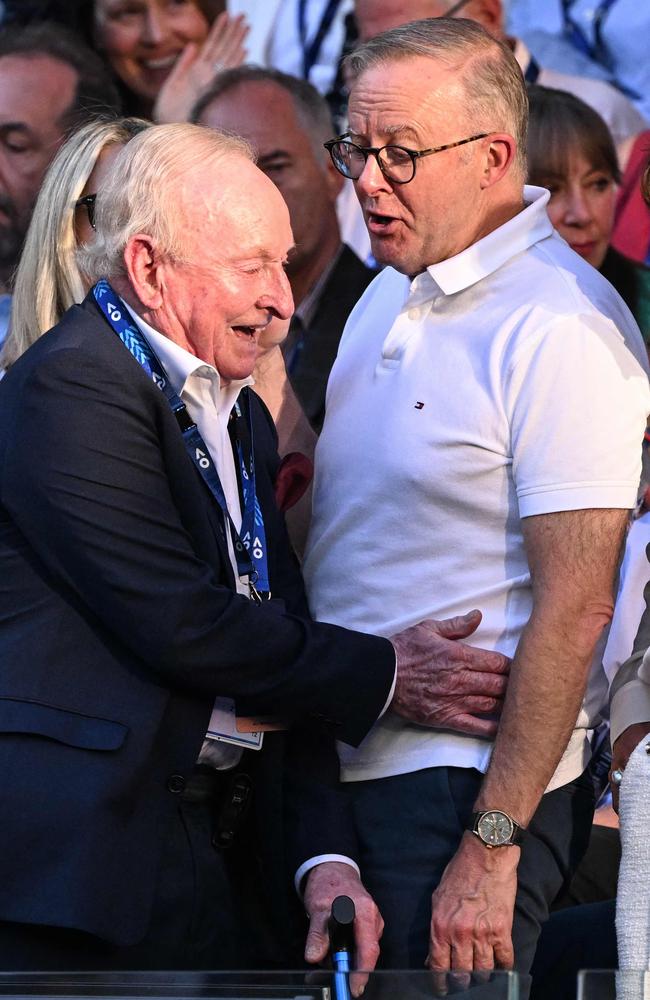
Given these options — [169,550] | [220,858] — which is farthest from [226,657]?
[220,858]

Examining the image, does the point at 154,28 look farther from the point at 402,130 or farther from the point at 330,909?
the point at 330,909

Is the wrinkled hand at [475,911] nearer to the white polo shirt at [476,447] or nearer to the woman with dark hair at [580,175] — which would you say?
the white polo shirt at [476,447]

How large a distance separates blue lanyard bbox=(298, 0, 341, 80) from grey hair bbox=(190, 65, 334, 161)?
0.06m

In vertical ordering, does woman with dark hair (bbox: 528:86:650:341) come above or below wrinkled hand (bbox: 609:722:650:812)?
above

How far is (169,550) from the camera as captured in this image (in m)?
2.28

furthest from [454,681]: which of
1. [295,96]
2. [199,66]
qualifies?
[199,66]

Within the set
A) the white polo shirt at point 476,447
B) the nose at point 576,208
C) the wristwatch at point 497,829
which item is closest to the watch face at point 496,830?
the wristwatch at point 497,829

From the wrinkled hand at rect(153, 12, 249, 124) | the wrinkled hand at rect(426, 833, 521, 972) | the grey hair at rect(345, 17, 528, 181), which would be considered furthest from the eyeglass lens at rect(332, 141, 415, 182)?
the wrinkled hand at rect(153, 12, 249, 124)

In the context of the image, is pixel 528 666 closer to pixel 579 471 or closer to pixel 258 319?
pixel 579 471

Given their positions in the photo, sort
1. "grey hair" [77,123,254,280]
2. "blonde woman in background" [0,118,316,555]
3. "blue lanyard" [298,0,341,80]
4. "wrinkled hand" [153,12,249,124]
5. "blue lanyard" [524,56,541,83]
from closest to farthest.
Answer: "grey hair" [77,123,254,280], "blonde woman in background" [0,118,316,555], "blue lanyard" [524,56,541,83], "blue lanyard" [298,0,341,80], "wrinkled hand" [153,12,249,124]

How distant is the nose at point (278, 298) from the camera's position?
2.47m

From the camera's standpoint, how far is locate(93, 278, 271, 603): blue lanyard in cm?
238

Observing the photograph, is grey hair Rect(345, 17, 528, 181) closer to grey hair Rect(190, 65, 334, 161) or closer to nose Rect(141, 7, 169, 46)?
grey hair Rect(190, 65, 334, 161)

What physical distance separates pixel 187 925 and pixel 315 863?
0.23 metres
